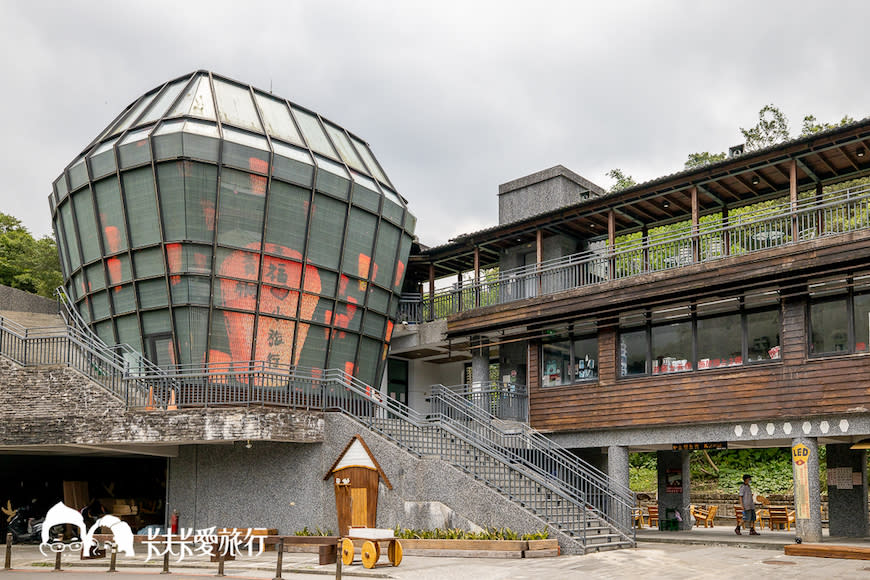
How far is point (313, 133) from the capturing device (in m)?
27.6

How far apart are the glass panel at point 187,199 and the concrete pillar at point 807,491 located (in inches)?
648

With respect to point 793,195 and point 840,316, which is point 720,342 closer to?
point 840,316

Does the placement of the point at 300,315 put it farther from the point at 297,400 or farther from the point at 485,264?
the point at 485,264

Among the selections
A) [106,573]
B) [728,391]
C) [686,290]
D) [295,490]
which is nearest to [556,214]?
[686,290]

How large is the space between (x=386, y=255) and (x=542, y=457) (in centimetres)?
881

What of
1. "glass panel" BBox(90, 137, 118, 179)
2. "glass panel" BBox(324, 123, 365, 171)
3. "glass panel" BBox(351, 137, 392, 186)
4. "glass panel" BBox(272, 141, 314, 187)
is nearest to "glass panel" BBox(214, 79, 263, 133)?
"glass panel" BBox(272, 141, 314, 187)

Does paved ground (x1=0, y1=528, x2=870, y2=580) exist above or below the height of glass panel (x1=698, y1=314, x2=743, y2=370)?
below

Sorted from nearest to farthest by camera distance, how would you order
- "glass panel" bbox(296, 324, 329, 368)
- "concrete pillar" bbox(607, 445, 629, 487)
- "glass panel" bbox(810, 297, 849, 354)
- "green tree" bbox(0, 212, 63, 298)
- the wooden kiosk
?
"glass panel" bbox(810, 297, 849, 354), the wooden kiosk, "concrete pillar" bbox(607, 445, 629, 487), "glass panel" bbox(296, 324, 329, 368), "green tree" bbox(0, 212, 63, 298)

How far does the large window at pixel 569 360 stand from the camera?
23766 mm

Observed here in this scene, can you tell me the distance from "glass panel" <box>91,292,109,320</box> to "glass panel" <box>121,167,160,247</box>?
7.48 ft

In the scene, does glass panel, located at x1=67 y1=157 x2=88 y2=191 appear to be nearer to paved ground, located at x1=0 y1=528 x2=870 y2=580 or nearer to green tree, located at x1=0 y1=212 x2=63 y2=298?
paved ground, located at x1=0 y1=528 x2=870 y2=580

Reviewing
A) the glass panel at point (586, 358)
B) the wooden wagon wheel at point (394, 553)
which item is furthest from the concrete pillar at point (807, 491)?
the wooden wagon wheel at point (394, 553)

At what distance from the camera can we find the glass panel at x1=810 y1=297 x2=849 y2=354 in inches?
733

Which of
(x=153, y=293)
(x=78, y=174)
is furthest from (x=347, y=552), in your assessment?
(x=78, y=174)
